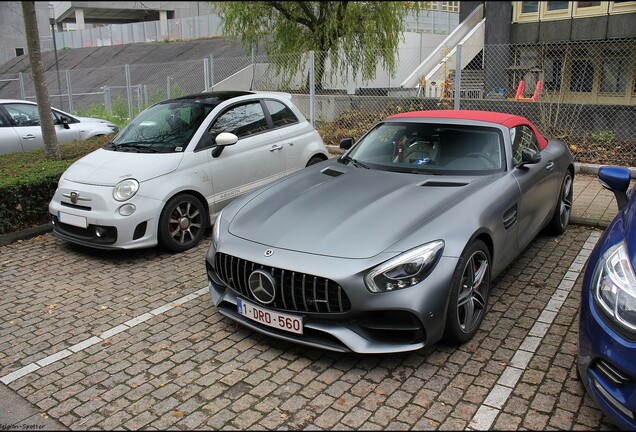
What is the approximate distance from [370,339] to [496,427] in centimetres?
87

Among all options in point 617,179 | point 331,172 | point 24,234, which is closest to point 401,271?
point 331,172

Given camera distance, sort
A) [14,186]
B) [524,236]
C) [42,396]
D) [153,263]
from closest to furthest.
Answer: [42,396] < [524,236] < [153,263] < [14,186]

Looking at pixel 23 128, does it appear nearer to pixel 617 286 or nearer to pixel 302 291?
pixel 302 291

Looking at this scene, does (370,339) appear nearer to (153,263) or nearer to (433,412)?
(433,412)

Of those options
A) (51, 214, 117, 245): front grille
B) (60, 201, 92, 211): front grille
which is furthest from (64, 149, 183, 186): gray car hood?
(51, 214, 117, 245): front grille

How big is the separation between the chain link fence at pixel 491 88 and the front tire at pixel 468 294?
643 centimetres

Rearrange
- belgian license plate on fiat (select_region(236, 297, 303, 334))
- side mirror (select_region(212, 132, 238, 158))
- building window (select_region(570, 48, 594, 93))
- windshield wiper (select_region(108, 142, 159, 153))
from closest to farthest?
belgian license plate on fiat (select_region(236, 297, 303, 334)) < side mirror (select_region(212, 132, 238, 158)) < windshield wiper (select_region(108, 142, 159, 153)) < building window (select_region(570, 48, 594, 93))

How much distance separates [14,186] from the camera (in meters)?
6.38

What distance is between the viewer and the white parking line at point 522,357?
2955 millimetres

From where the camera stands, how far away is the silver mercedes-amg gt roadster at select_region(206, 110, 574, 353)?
10.8 ft

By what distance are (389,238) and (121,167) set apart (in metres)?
3.45

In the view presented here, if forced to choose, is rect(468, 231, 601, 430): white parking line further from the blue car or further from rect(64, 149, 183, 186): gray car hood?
rect(64, 149, 183, 186): gray car hood

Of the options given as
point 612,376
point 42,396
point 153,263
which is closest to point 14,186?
point 153,263

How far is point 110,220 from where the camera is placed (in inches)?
209
